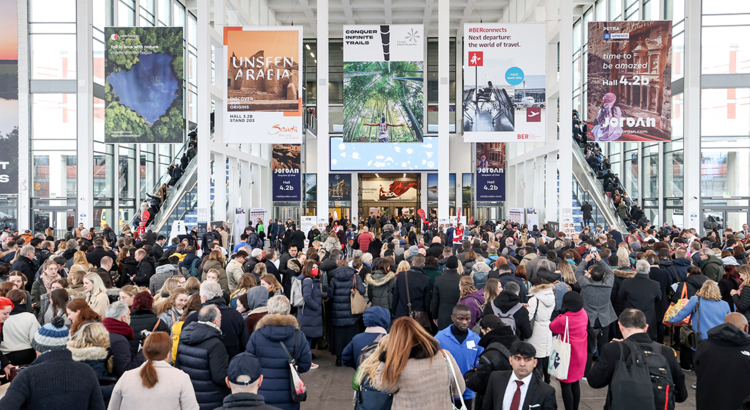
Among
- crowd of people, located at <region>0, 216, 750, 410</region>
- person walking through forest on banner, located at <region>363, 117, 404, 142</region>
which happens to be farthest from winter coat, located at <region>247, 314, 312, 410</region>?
person walking through forest on banner, located at <region>363, 117, 404, 142</region>

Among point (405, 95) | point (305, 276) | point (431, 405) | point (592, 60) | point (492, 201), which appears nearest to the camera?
point (431, 405)

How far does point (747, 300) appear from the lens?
19.3ft

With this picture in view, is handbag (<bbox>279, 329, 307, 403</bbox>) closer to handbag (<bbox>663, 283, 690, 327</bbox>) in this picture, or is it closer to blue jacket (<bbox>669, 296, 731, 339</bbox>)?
blue jacket (<bbox>669, 296, 731, 339</bbox>)

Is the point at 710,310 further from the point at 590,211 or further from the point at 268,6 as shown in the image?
the point at 268,6

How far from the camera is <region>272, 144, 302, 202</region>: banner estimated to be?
29672 millimetres

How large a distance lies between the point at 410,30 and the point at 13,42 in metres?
14.1

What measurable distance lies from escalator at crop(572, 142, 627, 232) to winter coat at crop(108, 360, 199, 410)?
18401 millimetres

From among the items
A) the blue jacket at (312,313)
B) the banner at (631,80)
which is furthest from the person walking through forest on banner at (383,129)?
the blue jacket at (312,313)

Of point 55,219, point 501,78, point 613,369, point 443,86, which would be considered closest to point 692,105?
point 501,78

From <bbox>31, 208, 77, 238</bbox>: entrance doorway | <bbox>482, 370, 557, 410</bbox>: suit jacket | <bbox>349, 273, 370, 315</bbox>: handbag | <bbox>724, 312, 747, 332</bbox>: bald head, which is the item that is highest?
<bbox>31, 208, 77, 238</bbox>: entrance doorway

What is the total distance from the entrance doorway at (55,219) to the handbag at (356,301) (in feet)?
53.5

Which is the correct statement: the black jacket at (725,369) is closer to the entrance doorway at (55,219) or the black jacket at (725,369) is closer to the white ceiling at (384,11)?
the entrance doorway at (55,219)

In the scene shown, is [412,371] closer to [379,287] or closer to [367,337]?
[367,337]

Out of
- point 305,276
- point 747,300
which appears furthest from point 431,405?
point 747,300
